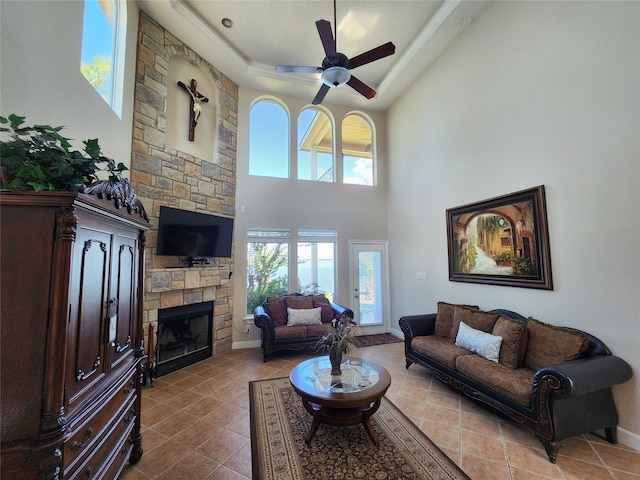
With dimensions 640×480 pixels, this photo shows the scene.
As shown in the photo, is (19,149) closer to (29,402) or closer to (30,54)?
(30,54)

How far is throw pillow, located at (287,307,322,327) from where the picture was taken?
4559 millimetres

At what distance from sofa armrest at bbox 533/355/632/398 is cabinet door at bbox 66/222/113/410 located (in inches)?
124

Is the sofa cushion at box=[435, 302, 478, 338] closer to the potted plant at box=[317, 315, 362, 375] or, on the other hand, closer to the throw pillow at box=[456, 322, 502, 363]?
the throw pillow at box=[456, 322, 502, 363]

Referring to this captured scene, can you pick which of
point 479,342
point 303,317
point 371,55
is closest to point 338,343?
point 479,342

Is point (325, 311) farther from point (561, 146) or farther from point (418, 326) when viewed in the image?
point (561, 146)

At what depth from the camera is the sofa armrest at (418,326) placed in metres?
3.89

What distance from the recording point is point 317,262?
223 inches

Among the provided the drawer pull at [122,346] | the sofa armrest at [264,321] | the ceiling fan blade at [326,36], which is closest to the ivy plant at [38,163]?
the drawer pull at [122,346]

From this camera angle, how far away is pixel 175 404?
9.86ft

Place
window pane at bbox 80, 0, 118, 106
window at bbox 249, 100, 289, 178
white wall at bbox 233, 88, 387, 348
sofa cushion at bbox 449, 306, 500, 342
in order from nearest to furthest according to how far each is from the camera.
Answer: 1. window pane at bbox 80, 0, 118, 106
2. sofa cushion at bbox 449, 306, 500, 342
3. white wall at bbox 233, 88, 387, 348
4. window at bbox 249, 100, 289, 178

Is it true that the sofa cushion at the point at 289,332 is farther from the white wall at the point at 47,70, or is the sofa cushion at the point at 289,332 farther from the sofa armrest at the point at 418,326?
the white wall at the point at 47,70

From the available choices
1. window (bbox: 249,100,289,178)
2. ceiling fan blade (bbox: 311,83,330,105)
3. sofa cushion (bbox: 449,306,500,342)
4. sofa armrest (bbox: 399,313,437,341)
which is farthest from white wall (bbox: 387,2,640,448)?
window (bbox: 249,100,289,178)

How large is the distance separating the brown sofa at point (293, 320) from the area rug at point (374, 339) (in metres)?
0.86

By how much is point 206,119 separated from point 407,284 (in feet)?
16.0
